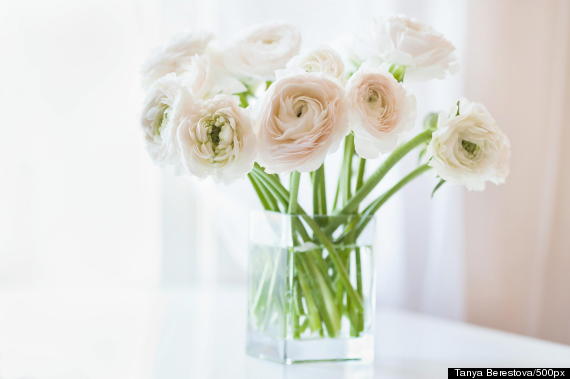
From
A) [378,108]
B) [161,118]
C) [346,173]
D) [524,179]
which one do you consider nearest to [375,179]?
[346,173]

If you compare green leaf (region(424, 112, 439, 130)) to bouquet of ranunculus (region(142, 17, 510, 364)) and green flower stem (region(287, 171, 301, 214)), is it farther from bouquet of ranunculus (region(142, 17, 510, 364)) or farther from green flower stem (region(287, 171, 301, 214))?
green flower stem (region(287, 171, 301, 214))

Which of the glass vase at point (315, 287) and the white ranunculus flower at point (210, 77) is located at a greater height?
the white ranunculus flower at point (210, 77)

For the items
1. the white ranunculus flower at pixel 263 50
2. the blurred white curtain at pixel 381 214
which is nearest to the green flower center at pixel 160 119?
the white ranunculus flower at pixel 263 50

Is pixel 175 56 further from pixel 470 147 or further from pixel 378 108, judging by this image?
pixel 470 147

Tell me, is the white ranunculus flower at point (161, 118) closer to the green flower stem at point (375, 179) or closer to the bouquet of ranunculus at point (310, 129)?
the bouquet of ranunculus at point (310, 129)

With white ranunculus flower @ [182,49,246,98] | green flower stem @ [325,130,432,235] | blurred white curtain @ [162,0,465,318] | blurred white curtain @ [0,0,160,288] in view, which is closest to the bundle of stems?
green flower stem @ [325,130,432,235]

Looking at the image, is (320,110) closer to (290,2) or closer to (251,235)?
(251,235)

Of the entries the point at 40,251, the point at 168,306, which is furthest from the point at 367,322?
the point at 40,251

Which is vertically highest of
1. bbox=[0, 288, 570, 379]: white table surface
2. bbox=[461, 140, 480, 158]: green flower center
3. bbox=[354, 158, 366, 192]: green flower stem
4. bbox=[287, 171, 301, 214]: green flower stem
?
bbox=[461, 140, 480, 158]: green flower center

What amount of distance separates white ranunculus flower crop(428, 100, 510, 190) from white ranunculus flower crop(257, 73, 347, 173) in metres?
0.13

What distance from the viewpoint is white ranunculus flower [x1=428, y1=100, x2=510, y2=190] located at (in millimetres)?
744

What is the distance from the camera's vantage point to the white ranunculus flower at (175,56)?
80 centimetres

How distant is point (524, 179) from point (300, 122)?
68cm

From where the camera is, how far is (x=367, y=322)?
2.79 feet
